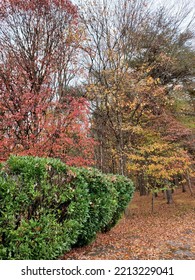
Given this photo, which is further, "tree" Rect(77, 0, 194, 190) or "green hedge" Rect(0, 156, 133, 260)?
"tree" Rect(77, 0, 194, 190)

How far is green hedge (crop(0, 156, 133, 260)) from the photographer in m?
3.80

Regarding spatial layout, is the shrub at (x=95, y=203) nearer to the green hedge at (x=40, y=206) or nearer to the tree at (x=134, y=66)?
the green hedge at (x=40, y=206)

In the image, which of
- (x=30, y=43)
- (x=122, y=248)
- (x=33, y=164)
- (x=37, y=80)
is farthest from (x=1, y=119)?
(x=122, y=248)

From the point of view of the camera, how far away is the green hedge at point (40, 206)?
3799mm

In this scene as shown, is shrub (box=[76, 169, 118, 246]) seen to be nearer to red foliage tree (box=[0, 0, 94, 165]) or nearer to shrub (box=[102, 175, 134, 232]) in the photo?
shrub (box=[102, 175, 134, 232])

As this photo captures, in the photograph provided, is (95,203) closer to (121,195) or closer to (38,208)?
(38,208)

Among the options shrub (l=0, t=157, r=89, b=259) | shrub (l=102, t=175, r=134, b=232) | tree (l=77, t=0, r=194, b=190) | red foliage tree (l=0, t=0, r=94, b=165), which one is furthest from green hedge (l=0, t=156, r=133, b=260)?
tree (l=77, t=0, r=194, b=190)

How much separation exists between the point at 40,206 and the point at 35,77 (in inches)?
242

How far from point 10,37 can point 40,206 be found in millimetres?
7260

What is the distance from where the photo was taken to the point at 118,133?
12.5 m

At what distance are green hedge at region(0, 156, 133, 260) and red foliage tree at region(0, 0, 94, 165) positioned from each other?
3.44 metres

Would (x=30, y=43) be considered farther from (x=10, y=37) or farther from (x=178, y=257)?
(x=178, y=257)

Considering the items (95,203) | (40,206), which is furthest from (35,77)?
(40,206)

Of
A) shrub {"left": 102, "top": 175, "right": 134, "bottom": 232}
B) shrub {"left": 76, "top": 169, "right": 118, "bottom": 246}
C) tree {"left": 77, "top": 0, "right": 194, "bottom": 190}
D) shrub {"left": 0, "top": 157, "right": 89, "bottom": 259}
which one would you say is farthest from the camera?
tree {"left": 77, "top": 0, "right": 194, "bottom": 190}
